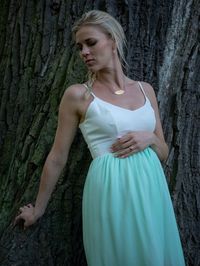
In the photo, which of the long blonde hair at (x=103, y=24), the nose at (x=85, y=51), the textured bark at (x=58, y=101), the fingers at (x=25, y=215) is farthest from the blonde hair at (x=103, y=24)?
the fingers at (x=25, y=215)

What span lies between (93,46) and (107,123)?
0.40 metres

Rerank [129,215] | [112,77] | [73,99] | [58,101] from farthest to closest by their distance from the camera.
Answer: [58,101], [112,77], [73,99], [129,215]

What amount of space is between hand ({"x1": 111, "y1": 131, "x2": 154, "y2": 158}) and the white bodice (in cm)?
3

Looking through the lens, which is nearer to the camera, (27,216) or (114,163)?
(114,163)

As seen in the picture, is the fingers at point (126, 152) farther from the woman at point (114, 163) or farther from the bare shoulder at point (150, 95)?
the bare shoulder at point (150, 95)

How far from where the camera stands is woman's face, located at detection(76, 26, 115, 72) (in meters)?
2.75

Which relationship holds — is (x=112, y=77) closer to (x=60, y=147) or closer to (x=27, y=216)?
(x=60, y=147)

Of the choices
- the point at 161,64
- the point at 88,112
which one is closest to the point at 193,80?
the point at 161,64

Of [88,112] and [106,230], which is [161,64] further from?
[106,230]

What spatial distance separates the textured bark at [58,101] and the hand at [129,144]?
1.52ft

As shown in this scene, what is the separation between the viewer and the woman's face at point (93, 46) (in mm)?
2748

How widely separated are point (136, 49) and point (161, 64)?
18 centimetres

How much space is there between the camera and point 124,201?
2.64 meters

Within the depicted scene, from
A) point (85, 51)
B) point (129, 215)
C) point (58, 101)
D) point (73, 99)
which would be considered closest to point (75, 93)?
point (73, 99)
